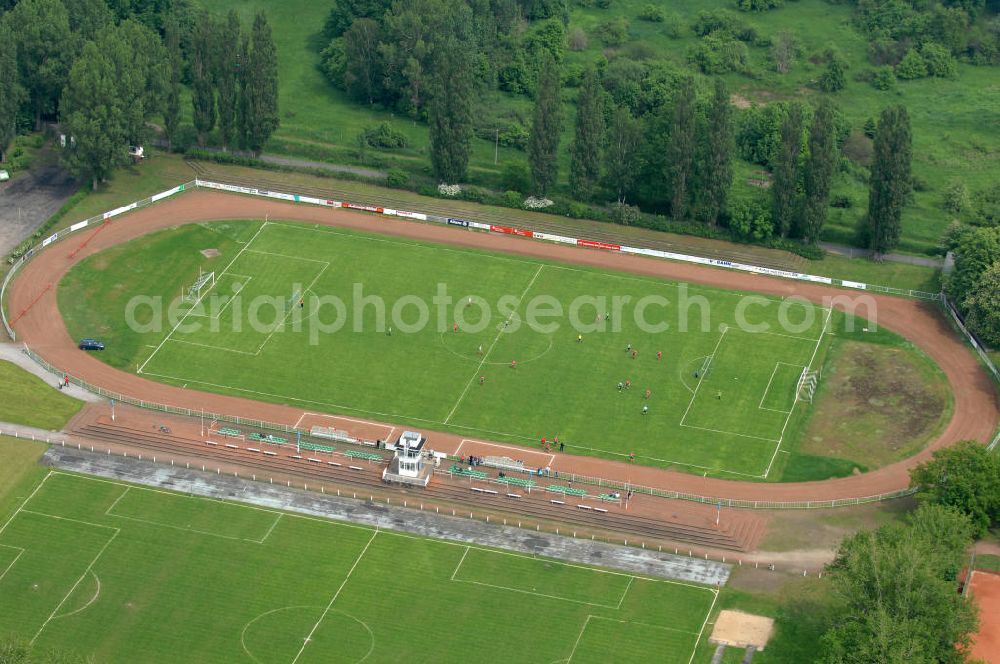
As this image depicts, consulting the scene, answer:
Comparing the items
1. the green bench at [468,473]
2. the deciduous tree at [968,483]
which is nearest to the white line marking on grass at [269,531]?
the green bench at [468,473]

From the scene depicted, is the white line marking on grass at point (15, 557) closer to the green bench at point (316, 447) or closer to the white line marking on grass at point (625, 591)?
the green bench at point (316, 447)

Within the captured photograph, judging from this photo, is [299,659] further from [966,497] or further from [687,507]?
[966,497]

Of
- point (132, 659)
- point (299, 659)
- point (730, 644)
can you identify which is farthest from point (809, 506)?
point (132, 659)

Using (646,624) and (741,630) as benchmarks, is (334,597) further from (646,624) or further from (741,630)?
(741,630)

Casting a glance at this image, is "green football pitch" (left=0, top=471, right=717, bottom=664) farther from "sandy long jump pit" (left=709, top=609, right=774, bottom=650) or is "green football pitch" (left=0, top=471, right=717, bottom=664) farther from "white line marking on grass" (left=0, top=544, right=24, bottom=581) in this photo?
"sandy long jump pit" (left=709, top=609, right=774, bottom=650)

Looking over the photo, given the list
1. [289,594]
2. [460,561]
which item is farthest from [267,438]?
[460,561]
